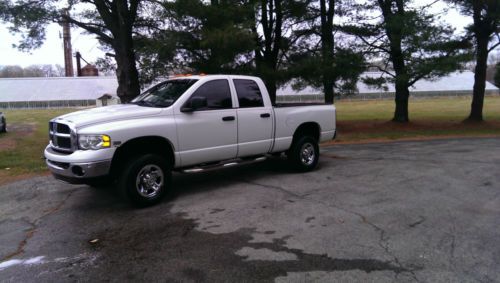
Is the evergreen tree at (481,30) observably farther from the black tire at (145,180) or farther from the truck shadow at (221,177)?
the black tire at (145,180)

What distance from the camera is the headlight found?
5.63m

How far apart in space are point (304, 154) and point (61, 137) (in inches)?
186

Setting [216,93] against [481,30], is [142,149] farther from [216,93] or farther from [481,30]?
[481,30]

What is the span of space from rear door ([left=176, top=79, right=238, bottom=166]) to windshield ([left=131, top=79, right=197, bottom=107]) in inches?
11.1

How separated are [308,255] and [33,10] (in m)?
13.8

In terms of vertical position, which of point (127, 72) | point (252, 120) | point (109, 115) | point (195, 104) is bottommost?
point (252, 120)

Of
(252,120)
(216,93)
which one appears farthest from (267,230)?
(216,93)

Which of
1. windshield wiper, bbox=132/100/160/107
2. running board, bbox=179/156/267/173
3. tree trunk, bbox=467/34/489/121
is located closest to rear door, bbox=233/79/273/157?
running board, bbox=179/156/267/173

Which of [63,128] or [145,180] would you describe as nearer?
[63,128]

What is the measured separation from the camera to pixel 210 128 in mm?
6828

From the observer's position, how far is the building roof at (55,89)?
5412 cm

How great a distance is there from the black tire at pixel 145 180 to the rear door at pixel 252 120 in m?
1.65

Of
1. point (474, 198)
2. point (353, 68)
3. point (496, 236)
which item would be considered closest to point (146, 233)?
point (496, 236)

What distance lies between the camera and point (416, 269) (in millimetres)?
3951
